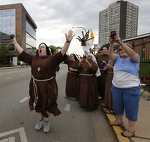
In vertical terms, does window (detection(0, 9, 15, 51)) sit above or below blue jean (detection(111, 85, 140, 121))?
above

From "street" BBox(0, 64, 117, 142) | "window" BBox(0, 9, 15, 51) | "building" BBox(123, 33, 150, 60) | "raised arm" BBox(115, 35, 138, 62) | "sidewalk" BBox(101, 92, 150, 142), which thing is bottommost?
"street" BBox(0, 64, 117, 142)

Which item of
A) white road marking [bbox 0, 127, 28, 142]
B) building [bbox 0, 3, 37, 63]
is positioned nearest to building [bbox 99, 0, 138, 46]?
building [bbox 0, 3, 37, 63]

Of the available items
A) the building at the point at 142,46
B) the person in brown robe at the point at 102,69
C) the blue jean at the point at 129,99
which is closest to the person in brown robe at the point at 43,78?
the blue jean at the point at 129,99

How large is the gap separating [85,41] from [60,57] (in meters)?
1.76

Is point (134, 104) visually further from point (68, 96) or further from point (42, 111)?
point (68, 96)

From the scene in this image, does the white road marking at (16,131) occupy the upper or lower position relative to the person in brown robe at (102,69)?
lower

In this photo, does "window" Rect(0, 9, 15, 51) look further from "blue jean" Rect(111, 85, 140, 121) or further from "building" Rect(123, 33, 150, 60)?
"blue jean" Rect(111, 85, 140, 121)

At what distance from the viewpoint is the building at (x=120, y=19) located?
127m

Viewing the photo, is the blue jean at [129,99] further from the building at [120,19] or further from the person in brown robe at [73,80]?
the building at [120,19]

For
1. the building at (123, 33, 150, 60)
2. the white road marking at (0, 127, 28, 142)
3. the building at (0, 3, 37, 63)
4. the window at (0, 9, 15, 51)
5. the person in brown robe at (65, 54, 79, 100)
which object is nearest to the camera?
the white road marking at (0, 127, 28, 142)

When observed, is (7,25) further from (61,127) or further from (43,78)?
(61,127)

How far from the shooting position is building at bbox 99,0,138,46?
12697 cm

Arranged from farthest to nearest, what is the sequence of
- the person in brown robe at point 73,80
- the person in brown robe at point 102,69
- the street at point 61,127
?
the person in brown robe at point 73,80
the person in brown robe at point 102,69
the street at point 61,127

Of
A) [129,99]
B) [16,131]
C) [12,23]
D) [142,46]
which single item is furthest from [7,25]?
[129,99]
